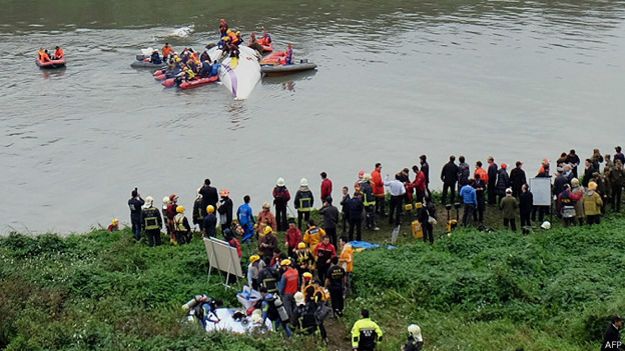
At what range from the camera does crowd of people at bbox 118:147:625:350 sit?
57.5 ft

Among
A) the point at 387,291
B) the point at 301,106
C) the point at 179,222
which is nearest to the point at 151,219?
the point at 179,222

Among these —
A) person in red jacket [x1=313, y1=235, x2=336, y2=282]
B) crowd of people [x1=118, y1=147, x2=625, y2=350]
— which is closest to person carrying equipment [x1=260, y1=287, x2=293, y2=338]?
crowd of people [x1=118, y1=147, x2=625, y2=350]

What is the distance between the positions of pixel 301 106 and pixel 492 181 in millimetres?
13808

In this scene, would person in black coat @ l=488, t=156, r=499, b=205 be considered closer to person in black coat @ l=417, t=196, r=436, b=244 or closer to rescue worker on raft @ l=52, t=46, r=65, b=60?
person in black coat @ l=417, t=196, r=436, b=244

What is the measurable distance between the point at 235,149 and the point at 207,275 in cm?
1156

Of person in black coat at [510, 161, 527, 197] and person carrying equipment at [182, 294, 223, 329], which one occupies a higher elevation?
person in black coat at [510, 161, 527, 197]

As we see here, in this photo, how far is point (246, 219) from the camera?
21.6 meters

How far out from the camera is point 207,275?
1991cm

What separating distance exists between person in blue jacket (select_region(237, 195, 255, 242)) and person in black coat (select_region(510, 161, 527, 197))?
7624 mm

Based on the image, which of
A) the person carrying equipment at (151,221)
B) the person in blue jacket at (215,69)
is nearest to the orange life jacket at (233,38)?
the person in blue jacket at (215,69)

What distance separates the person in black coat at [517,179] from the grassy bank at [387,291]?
2380mm

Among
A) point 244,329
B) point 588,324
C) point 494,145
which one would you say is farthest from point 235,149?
point 588,324

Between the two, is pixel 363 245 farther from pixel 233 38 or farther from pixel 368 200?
pixel 233 38

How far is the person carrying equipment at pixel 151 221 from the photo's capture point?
70.5 feet
